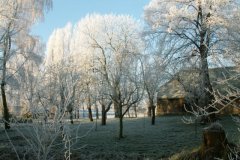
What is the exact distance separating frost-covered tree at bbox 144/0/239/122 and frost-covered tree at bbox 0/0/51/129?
8.63 m

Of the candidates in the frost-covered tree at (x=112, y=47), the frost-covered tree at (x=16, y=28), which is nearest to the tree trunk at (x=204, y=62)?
Result: the frost-covered tree at (x=112, y=47)

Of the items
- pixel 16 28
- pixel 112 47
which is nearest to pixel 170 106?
pixel 112 47

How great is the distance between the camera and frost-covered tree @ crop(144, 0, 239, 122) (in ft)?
86.0

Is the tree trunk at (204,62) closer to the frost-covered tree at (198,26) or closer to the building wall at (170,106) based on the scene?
the frost-covered tree at (198,26)

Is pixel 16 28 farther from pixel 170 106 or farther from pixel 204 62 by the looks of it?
pixel 170 106

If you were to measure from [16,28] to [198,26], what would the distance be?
1278 centimetres

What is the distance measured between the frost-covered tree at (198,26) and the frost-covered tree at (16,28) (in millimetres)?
8631

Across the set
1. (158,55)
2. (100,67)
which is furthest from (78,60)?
(158,55)

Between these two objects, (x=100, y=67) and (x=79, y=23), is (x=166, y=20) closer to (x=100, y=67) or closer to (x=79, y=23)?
(x=100, y=67)

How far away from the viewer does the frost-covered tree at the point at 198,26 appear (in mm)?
26203

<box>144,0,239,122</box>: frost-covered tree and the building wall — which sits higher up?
<box>144,0,239,122</box>: frost-covered tree

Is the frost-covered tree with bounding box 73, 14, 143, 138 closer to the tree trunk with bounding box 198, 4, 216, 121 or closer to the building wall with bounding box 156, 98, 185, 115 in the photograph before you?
the tree trunk with bounding box 198, 4, 216, 121

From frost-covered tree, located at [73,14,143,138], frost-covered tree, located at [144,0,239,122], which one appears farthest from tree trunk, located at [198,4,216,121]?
frost-covered tree, located at [73,14,143,138]

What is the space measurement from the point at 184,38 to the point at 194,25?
44.8 inches
